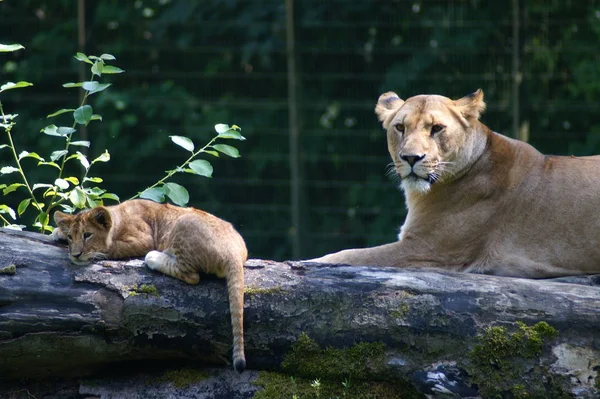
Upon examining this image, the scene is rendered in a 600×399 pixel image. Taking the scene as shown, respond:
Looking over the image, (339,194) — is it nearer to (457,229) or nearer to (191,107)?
(191,107)

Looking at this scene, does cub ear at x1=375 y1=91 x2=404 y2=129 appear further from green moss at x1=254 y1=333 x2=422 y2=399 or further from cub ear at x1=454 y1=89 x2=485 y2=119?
green moss at x1=254 y1=333 x2=422 y2=399

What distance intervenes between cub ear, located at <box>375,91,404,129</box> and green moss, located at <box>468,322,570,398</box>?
172 cm

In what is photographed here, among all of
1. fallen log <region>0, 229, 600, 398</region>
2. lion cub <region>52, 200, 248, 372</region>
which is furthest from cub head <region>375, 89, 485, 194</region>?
lion cub <region>52, 200, 248, 372</region>

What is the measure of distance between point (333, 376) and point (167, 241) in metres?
0.91

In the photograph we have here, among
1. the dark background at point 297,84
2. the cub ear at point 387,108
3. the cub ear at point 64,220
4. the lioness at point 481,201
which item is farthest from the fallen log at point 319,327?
the dark background at point 297,84

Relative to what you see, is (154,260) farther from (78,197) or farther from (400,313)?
(400,313)

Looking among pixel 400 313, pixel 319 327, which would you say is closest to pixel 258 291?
pixel 319 327

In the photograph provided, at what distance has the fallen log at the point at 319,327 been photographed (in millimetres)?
3930

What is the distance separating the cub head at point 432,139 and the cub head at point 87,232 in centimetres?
146

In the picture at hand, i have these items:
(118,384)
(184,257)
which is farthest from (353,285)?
(118,384)

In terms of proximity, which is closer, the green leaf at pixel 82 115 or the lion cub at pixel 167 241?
the lion cub at pixel 167 241

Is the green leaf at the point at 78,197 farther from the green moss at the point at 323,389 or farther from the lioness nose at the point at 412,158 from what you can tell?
the lioness nose at the point at 412,158

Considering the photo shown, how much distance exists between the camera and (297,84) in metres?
8.89

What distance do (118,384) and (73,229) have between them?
26.6 inches
